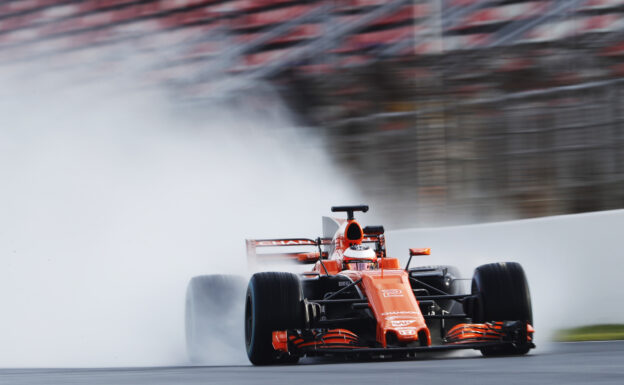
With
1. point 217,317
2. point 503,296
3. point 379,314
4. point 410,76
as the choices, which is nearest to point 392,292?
point 379,314

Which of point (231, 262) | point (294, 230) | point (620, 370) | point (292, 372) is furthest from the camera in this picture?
point (294, 230)

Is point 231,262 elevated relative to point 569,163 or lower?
lower

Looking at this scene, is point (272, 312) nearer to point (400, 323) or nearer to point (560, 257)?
point (400, 323)

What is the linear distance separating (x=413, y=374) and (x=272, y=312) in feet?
6.13

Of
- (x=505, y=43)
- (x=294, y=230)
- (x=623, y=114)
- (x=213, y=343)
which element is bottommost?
(x=213, y=343)

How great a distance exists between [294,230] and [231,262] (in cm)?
119

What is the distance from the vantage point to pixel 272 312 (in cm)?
676

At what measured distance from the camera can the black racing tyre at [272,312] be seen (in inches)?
265

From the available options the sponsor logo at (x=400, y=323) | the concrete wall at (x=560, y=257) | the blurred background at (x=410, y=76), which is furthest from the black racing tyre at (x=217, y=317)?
the blurred background at (x=410, y=76)

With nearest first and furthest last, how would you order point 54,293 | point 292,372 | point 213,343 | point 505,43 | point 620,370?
point 620,370
point 292,372
point 213,343
point 54,293
point 505,43

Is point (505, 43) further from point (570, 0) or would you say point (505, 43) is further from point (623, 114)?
point (623, 114)

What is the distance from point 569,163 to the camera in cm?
1241

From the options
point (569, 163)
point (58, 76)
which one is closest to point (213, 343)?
point (569, 163)

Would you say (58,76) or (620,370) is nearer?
(620,370)
